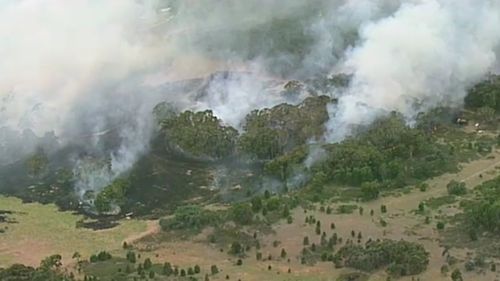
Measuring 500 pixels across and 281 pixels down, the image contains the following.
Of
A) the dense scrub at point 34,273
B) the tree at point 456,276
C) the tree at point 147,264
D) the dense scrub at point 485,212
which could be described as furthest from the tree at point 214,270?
the dense scrub at point 485,212

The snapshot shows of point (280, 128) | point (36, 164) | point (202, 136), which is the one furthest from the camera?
point (280, 128)

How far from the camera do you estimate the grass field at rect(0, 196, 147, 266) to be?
38.2 metres

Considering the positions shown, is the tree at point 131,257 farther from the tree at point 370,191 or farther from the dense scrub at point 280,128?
the dense scrub at point 280,128

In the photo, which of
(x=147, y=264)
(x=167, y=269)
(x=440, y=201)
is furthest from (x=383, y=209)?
(x=147, y=264)

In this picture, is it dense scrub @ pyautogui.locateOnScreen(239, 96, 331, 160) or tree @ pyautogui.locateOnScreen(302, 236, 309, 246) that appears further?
dense scrub @ pyautogui.locateOnScreen(239, 96, 331, 160)

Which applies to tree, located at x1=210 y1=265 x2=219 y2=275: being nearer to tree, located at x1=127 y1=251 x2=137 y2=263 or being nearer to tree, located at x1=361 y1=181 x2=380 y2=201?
tree, located at x1=127 y1=251 x2=137 y2=263

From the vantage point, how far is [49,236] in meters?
39.8

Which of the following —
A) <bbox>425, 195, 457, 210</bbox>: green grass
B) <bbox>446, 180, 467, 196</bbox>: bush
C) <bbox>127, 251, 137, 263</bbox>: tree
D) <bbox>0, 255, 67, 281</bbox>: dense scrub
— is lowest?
<bbox>0, 255, 67, 281</bbox>: dense scrub

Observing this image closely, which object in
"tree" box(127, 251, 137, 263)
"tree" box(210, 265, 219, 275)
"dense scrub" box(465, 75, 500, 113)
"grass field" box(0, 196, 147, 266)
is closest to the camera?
"tree" box(210, 265, 219, 275)

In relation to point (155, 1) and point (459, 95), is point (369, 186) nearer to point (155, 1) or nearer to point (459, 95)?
point (459, 95)

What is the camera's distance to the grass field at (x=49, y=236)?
38250 millimetres

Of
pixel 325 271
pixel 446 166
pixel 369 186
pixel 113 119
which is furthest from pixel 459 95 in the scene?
pixel 325 271

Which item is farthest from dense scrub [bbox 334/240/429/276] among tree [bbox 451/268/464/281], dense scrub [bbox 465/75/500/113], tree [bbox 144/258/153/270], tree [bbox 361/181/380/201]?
dense scrub [bbox 465/75/500/113]

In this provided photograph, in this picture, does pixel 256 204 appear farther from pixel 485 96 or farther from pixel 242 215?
pixel 485 96
